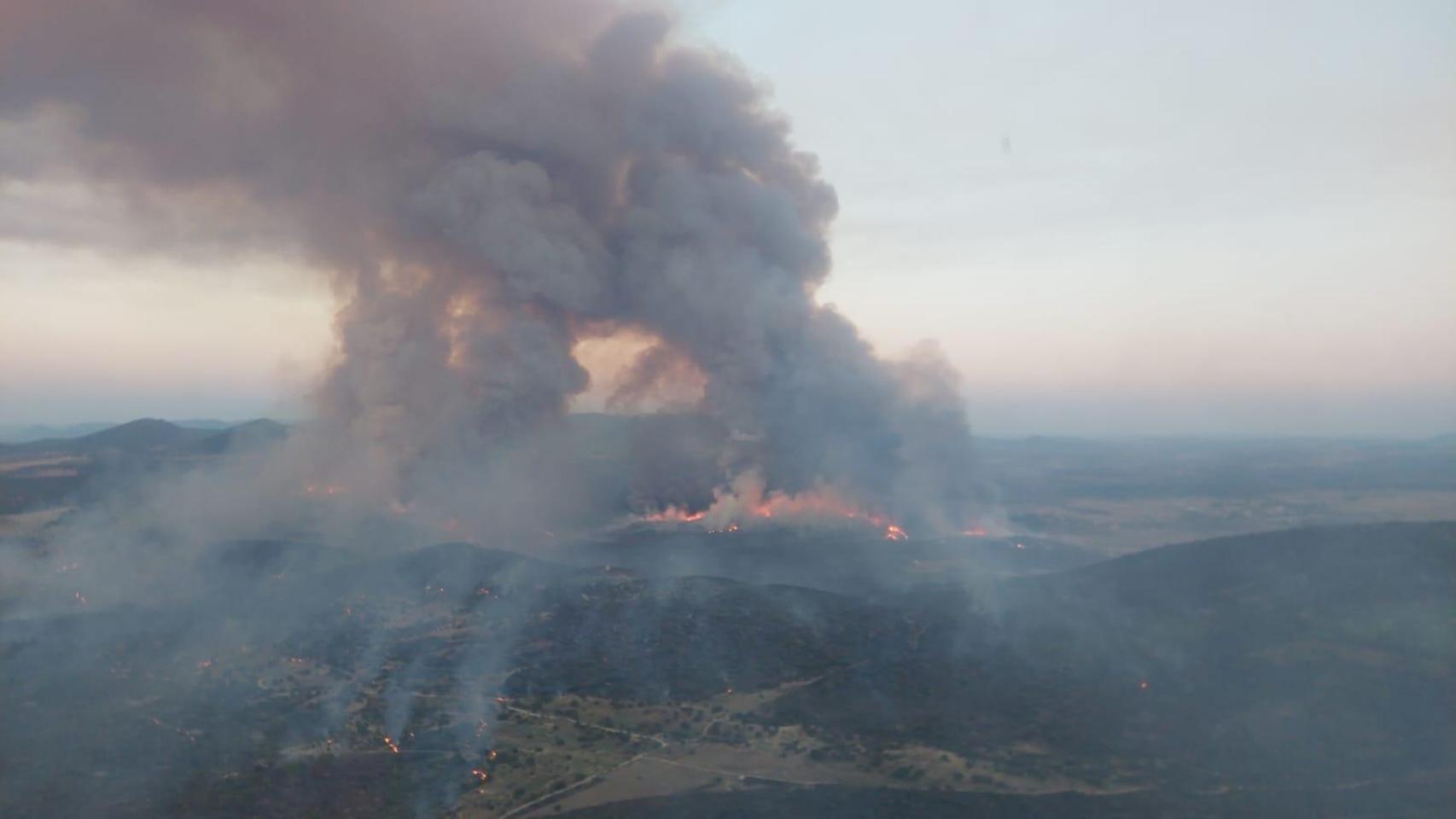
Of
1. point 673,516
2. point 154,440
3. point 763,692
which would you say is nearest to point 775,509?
point 673,516

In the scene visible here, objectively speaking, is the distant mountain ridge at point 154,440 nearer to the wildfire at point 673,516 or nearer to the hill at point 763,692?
the wildfire at point 673,516

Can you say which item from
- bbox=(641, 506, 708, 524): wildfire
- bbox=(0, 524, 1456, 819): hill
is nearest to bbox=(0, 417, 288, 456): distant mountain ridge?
bbox=(641, 506, 708, 524): wildfire

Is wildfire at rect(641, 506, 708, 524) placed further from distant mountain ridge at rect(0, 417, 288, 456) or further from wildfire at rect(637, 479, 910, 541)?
distant mountain ridge at rect(0, 417, 288, 456)

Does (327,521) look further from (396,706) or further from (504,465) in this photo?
(396,706)

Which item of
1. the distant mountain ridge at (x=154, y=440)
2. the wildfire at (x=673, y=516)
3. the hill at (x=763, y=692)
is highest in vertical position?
the distant mountain ridge at (x=154, y=440)

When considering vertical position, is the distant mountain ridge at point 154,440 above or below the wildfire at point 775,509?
above

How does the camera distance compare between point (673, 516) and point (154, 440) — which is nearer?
point (673, 516)

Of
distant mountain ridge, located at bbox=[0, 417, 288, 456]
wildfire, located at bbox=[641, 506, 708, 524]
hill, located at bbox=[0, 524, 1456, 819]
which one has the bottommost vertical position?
hill, located at bbox=[0, 524, 1456, 819]

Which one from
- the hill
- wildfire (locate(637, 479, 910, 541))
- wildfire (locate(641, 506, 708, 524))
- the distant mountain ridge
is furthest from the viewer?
the distant mountain ridge

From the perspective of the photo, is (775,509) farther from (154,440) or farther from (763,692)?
(154,440)

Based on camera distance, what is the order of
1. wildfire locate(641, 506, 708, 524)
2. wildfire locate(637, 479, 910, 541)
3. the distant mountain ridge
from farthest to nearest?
the distant mountain ridge < wildfire locate(641, 506, 708, 524) < wildfire locate(637, 479, 910, 541)

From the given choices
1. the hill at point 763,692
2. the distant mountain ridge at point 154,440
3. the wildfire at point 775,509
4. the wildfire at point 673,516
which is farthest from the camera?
the distant mountain ridge at point 154,440

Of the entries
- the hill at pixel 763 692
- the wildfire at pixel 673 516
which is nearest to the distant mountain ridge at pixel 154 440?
the wildfire at pixel 673 516
